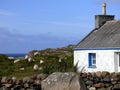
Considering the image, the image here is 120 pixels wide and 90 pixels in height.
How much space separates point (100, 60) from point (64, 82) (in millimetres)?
11805

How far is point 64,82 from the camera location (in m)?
22.0

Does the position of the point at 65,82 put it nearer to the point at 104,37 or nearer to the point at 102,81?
the point at 102,81

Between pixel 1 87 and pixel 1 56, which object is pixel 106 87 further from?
pixel 1 56

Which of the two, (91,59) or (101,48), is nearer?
(101,48)

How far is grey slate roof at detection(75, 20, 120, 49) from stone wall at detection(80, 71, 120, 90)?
3.89 meters

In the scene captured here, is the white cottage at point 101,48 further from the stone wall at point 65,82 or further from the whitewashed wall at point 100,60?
the stone wall at point 65,82

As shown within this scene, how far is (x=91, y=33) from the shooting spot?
122 ft

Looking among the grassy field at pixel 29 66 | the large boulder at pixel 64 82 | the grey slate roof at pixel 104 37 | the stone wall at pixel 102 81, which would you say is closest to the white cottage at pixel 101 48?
the grey slate roof at pixel 104 37

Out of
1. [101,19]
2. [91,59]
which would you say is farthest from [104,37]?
[101,19]

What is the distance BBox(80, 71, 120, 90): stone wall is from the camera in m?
26.7

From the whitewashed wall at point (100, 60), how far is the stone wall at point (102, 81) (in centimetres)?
299

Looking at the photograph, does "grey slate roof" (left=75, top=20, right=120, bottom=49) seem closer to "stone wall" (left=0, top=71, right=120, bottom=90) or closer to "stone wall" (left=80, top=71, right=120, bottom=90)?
"stone wall" (left=80, top=71, right=120, bottom=90)

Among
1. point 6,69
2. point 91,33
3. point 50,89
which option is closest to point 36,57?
point 6,69

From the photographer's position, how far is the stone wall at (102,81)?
26747 mm
